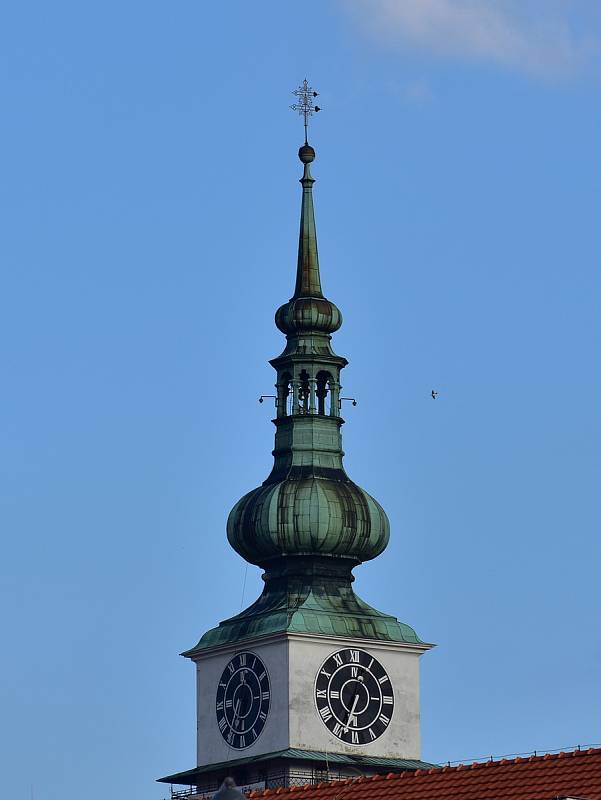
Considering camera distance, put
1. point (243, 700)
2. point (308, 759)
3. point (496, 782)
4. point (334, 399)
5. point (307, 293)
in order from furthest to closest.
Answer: point (307, 293), point (334, 399), point (243, 700), point (308, 759), point (496, 782)

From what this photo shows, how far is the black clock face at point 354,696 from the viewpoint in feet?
289

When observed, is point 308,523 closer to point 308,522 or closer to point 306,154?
point 308,522

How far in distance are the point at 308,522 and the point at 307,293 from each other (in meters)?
6.33

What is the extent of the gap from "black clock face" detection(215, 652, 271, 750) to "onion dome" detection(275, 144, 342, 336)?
302 inches

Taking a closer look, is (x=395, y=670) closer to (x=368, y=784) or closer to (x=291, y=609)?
(x=291, y=609)

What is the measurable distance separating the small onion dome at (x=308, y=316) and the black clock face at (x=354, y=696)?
7610 mm

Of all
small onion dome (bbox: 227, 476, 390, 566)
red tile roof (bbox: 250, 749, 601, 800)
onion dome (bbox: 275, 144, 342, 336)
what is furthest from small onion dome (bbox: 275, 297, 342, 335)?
red tile roof (bbox: 250, 749, 601, 800)

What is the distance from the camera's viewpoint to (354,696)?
8875cm

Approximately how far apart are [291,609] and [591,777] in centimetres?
2625

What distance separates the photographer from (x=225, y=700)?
295ft

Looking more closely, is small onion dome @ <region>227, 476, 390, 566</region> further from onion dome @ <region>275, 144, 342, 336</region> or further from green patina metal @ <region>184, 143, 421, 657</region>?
onion dome @ <region>275, 144, 342, 336</region>

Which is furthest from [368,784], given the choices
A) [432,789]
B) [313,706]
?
[313,706]

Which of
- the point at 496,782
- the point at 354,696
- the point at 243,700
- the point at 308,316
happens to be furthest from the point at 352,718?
the point at 496,782

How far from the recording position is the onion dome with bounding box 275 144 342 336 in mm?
92125
